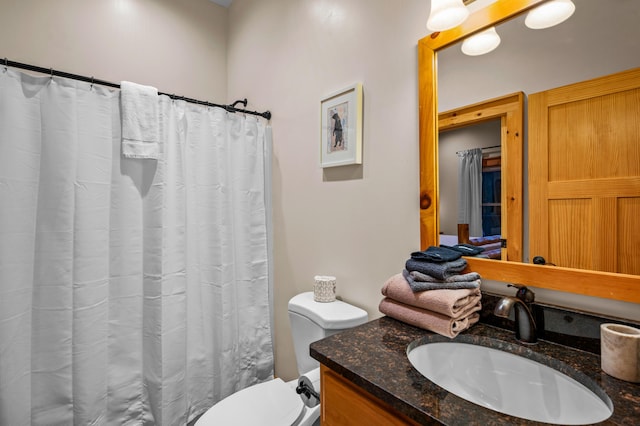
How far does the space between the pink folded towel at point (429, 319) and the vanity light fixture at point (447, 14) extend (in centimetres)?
95

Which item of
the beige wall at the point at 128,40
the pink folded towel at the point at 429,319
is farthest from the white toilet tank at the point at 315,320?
the beige wall at the point at 128,40

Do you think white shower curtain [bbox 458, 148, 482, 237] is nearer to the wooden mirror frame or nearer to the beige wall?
the wooden mirror frame

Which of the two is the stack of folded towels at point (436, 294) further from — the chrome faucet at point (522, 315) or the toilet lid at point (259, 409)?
the toilet lid at point (259, 409)

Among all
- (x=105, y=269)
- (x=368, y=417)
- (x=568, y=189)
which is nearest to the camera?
(x=368, y=417)

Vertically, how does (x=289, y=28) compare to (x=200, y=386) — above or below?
above

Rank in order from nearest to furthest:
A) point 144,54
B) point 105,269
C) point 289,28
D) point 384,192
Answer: point 384,192 < point 105,269 < point 289,28 < point 144,54

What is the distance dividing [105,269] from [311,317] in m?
1.03

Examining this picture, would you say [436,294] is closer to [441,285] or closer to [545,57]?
[441,285]

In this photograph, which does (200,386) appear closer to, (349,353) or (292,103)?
(349,353)

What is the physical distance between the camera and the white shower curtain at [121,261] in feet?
4.50

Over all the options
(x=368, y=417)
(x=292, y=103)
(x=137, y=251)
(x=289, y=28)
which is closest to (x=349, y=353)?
(x=368, y=417)

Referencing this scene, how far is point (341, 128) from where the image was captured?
154 centimetres

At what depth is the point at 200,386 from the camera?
70.2 inches

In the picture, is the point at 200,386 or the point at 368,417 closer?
the point at 368,417
